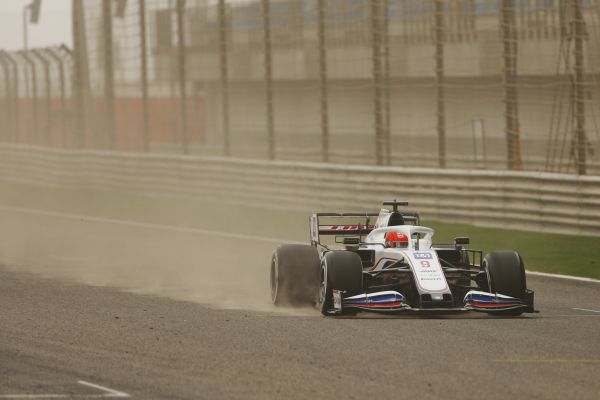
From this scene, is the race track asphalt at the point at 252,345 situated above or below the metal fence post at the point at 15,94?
below

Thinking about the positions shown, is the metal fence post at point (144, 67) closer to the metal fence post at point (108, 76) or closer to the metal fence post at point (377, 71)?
the metal fence post at point (108, 76)

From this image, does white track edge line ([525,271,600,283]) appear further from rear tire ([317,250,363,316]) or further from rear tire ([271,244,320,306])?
rear tire ([317,250,363,316])

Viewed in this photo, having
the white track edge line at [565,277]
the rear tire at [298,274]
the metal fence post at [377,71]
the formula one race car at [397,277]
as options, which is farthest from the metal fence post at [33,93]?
the rear tire at [298,274]

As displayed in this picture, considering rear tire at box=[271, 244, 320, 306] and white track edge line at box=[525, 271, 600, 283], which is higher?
rear tire at box=[271, 244, 320, 306]

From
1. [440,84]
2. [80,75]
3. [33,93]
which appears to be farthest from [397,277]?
[33,93]

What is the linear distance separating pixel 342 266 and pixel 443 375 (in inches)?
111

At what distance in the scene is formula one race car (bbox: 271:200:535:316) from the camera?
39.5 feet

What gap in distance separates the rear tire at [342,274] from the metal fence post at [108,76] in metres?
21.1

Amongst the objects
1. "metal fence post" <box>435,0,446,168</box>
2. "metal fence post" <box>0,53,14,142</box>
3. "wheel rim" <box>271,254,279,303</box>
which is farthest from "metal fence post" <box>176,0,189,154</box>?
"wheel rim" <box>271,254,279,303</box>

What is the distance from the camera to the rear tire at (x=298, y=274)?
12.9 metres

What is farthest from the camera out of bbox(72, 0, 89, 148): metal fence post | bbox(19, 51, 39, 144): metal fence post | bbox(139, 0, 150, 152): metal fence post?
bbox(19, 51, 39, 144): metal fence post

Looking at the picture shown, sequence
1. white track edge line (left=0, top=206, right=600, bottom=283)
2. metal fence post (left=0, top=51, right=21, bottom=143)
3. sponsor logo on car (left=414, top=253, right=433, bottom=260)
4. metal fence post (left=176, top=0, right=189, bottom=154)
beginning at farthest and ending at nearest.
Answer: metal fence post (left=0, top=51, right=21, bottom=143), metal fence post (left=176, top=0, right=189, bottom=154), white track edge line (left=0, top=206, right=600, bottom=283), sponsor logo on car (left=414, top=253, right=433, bottom=260)

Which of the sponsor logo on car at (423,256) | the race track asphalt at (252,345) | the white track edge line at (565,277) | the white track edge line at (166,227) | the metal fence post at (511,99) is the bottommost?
the white track edge line at (565,277)

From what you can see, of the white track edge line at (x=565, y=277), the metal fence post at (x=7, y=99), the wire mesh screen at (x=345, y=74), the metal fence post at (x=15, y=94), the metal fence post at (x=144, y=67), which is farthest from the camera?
the metal fence post at (x=7, y=99)
